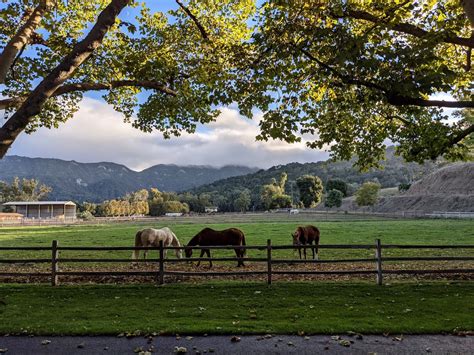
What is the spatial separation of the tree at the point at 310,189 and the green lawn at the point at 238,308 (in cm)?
11685

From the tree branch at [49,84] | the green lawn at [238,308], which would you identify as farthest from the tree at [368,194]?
the tree branch at [49,84]

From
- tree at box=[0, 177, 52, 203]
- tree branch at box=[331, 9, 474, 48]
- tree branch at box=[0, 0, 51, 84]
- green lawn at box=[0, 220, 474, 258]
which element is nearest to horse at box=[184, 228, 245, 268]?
green lawn at box=[0, 220, 474, 258]

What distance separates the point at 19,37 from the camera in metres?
7.69

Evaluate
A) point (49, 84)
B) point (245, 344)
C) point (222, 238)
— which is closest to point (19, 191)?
point (222, 238)

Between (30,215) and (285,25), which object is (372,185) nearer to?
(30,215)

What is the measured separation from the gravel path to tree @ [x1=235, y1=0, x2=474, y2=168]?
452 centimetres

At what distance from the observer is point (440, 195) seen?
8544 cm

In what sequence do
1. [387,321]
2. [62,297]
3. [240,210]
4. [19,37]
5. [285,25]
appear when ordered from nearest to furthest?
[19,37] → [387,321] → [285,25] → [62,297] → [240,210]

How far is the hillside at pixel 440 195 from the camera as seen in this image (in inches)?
3061

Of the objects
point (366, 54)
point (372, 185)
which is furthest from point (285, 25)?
point (372, 185)

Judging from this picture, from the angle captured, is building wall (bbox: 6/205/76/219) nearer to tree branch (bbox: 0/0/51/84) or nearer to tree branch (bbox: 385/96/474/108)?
tree branch (bbox: 0/0/51/84)

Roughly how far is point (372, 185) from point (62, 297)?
8572 centimetres

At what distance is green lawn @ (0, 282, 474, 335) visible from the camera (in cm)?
802

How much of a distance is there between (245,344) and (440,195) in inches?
3552
